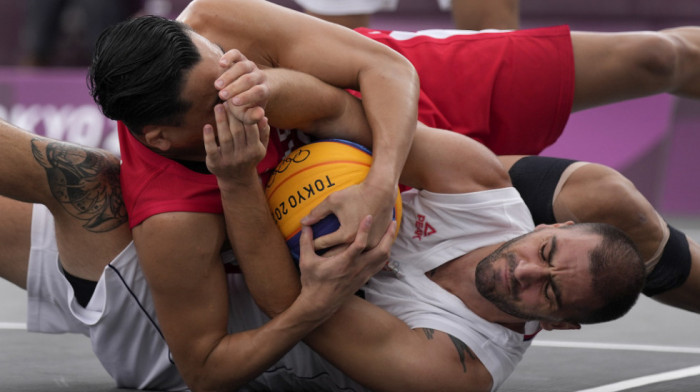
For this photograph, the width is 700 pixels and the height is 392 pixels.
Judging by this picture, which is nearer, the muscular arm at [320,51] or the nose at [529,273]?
the nose at [529,273]

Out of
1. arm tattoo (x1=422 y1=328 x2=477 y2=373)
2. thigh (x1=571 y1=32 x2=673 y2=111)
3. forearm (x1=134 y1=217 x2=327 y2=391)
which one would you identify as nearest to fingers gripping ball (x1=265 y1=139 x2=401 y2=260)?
forearm (x1=134 y1=217 x2=327 y2=391)

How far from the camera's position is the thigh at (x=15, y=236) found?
3730 mm

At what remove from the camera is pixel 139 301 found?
11.7ft

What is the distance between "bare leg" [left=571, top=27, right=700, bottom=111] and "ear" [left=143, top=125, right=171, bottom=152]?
1822mm

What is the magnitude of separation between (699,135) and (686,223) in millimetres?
762

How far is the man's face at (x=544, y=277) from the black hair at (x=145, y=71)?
3.54 feet

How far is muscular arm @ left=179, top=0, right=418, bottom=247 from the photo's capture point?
3.48m

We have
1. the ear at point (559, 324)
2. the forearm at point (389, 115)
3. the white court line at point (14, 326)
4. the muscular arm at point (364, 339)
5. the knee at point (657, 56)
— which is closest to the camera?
the muscular arm at point (364, 339)

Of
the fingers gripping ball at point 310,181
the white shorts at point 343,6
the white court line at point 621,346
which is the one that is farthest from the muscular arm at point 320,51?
the white shorts at point 343,6

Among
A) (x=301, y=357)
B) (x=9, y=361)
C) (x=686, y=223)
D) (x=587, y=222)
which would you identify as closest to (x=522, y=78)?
(x=587, y=222)

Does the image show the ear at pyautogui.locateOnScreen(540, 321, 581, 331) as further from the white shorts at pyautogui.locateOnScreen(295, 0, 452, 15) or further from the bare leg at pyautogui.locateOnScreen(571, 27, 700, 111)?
the white shorts at pyautogui.locateOnScreen(295, 0, 452, 15)

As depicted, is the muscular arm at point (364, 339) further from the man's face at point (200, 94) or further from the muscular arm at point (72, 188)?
the muscular arm at point (72, 188)

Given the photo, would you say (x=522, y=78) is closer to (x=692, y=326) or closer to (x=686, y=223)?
(x=692, y=326)

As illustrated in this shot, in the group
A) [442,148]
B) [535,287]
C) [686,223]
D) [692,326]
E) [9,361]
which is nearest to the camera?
[535,287]
